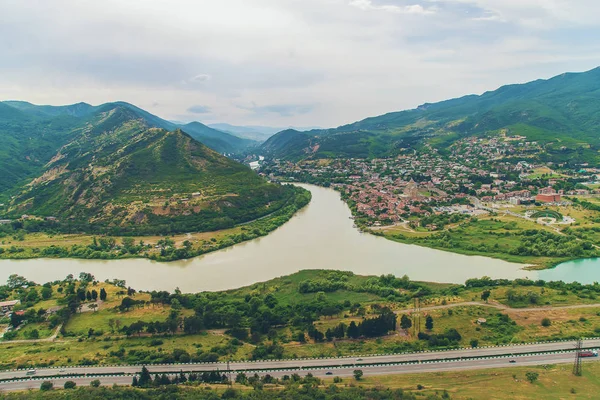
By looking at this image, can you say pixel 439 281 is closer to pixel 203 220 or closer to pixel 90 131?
pixel 203 220

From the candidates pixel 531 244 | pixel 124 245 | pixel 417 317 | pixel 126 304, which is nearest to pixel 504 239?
pixel 531 244

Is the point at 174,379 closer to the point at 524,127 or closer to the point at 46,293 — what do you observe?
the point at 46,293

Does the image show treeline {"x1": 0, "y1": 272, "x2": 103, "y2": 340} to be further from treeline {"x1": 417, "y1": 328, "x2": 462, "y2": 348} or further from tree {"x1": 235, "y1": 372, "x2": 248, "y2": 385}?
treeline {"x1": 417, "y1": 328, "x2": 462, "y2": 348}

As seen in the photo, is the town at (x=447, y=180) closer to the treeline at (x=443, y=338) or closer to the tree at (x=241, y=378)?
the treeline at (x=443, y=338)

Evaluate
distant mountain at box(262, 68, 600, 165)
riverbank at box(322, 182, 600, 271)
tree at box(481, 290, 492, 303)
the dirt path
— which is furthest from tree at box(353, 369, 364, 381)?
distant mountain at box(262, 68, 600, 165)

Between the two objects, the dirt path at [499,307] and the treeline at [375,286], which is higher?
the treeline at [375,286]

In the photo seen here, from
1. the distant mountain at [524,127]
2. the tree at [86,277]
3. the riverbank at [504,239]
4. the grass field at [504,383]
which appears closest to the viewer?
the grass field at [504,383]

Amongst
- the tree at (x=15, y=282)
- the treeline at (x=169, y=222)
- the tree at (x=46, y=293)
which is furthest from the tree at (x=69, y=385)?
the treeline at (x=169, y=222)
